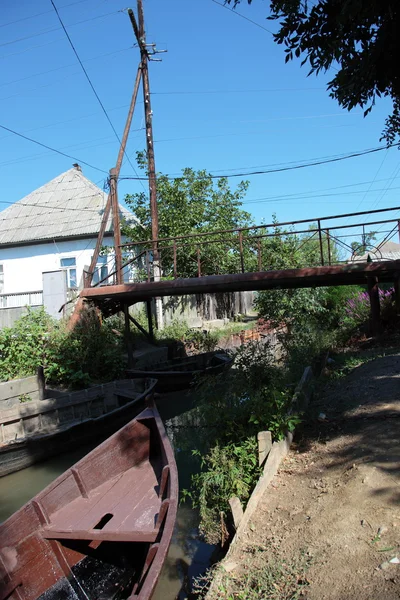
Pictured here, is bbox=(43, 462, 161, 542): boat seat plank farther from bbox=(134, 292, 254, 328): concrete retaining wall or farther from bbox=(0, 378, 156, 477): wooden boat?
bbox=(134, 292, 254, 328): concrete retaining wall

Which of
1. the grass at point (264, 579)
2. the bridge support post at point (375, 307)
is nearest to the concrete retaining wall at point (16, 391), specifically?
the grass at point (264, 579)

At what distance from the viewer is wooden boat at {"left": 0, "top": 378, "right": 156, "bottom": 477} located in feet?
30.9

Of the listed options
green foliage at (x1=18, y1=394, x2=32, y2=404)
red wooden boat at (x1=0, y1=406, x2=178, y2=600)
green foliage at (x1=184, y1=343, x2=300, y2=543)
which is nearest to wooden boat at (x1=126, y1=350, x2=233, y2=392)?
green foliage at (x1=18, y1=394, x2=32, y2=404)

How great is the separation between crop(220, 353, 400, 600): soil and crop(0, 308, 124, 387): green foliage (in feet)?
28.2

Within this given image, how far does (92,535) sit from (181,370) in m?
11.9

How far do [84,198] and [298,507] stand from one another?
24.4 metres

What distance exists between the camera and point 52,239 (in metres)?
24.1

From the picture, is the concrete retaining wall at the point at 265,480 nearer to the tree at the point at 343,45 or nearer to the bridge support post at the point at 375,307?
the tree at the point at 343,45

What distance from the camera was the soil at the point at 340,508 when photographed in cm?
335

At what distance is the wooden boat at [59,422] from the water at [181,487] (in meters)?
0.28

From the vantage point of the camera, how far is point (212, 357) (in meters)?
17.3

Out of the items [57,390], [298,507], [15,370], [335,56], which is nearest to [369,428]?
[298,507]

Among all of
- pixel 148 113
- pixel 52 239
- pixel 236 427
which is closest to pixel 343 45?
pixel 236 427

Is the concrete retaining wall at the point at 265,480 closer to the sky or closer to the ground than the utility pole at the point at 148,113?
closer to the ground
